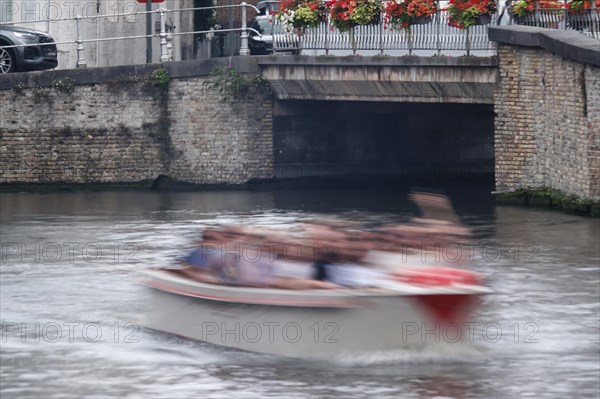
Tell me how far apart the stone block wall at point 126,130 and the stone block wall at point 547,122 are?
6047 mm

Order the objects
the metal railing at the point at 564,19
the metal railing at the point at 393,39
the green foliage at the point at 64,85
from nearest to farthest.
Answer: the metal railing at the point at 564,19 → the metal railing at the point at 393,39 → the green foliage at the point at 64,85

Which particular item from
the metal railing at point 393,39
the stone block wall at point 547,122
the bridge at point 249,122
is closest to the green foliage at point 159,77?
the bridge at point 249,122

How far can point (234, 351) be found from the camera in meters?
16.9

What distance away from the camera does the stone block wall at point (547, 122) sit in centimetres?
2566

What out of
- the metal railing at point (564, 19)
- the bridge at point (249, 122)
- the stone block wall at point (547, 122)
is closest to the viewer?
the stone block wall at point (547, 122)

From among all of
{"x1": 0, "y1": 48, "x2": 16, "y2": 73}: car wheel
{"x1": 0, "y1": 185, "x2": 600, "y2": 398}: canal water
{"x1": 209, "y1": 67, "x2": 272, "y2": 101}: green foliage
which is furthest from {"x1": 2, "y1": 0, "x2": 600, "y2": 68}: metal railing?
{"x1": 0, "y1": 185, "x2": 600, "y2": 398}: canal water

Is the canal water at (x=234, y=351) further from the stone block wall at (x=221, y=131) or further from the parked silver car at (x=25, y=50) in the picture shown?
the parked silver car at (x=25, y=50)

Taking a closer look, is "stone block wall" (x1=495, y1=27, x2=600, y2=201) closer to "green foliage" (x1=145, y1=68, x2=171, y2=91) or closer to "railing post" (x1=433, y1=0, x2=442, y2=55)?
"railing post" (x1=433, y1=0, x2=442, y2=55)

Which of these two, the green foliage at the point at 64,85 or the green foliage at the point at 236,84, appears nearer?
the green foliage at the point at 236,84

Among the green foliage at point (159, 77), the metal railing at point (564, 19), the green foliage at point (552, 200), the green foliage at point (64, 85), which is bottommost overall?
the green foliage at point (552, 200)

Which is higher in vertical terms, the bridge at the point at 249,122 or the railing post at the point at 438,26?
the railing post at the point at 438,26

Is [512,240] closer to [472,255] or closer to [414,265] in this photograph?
[472,255]

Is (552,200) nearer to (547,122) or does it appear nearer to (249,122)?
(547,122)

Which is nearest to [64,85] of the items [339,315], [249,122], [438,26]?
[249,122]
